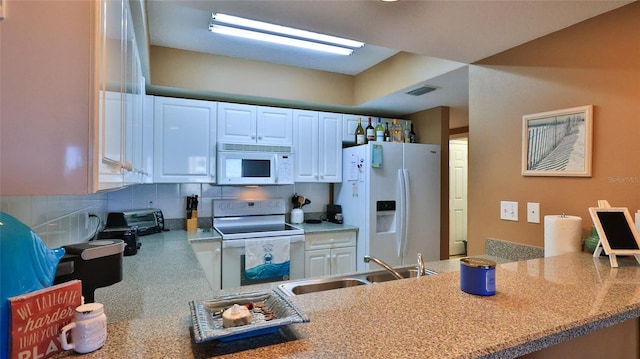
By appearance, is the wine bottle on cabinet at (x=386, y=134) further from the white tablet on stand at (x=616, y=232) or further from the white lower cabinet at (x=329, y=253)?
the white tablet on stand at (x=616, y=232)

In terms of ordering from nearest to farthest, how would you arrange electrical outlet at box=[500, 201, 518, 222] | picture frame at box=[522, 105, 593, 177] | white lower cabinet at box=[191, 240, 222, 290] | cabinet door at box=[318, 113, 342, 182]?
1. picture frame at box=[522, 105, 593, 177]
2. electrical outlet at box=[500, 201, 518, 222]
3. white lower cabinet at box=[191, 240, 222, 290]
4. cabinet door at box=[318, 113, 342, 182]

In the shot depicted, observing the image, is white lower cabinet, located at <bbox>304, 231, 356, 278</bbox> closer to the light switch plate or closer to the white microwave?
the white microwave

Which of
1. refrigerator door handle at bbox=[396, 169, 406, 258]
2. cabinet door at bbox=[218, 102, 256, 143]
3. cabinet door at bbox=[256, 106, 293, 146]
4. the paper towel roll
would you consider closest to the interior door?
refrigerator door handle at bbox=[396, 169, 406, 258]

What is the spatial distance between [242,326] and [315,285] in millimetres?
910

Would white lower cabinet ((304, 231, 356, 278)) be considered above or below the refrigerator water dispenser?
below

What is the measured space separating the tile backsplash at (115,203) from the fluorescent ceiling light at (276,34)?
1.42m

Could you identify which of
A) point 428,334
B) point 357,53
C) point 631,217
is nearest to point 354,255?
point 357,53

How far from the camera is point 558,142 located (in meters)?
1.77

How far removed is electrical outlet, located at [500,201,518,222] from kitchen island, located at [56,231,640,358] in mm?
505

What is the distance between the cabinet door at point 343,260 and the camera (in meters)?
3.27

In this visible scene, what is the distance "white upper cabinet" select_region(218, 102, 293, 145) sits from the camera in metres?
3.12

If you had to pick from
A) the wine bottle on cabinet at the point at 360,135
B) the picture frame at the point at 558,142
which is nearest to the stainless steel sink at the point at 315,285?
the picture frame at the point at 558,142

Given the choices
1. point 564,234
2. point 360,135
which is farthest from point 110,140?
point 360,135

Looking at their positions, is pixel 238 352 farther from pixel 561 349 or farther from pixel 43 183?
pixel 561 349
